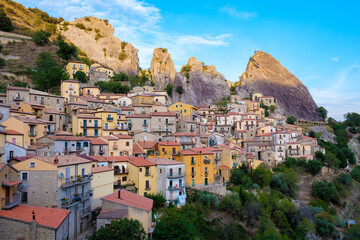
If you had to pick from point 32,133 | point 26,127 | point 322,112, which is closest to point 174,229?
point 32,133

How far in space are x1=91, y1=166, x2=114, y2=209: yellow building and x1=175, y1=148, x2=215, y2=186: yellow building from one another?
12.0 metres

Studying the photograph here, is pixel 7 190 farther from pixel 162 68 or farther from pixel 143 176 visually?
pixel 162 68

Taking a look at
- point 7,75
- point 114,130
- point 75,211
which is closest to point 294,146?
point 114,130

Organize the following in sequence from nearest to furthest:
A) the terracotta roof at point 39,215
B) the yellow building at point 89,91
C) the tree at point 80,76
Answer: the terracotta roof at point 39,215 → the yellow building at point 89,91 → the tree at point 80,76

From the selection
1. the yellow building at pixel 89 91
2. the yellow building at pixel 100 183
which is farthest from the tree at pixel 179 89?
the yellow building at pixel 100 183

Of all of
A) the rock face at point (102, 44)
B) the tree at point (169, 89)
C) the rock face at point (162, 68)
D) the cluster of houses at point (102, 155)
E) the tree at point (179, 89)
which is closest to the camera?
the cluster of houses at point (102, 155)

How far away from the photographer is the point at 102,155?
3675cm

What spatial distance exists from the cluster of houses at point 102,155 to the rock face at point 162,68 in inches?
1115

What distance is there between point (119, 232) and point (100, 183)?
32.3 ft

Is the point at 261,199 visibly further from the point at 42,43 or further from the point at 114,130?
the point at 42,43

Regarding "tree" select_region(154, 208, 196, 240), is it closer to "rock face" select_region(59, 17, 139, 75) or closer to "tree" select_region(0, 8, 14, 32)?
"rock face" select_region(59, 17, 139, 75)

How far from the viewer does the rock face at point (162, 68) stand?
94.6 metres

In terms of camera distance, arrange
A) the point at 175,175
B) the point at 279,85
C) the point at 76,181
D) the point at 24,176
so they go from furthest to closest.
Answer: the point at 279,85 → the point at 175,175 → the point at 76,181 → the point at 24,176

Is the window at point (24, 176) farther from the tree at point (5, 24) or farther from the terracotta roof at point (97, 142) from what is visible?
the tree at point (5, 24)
